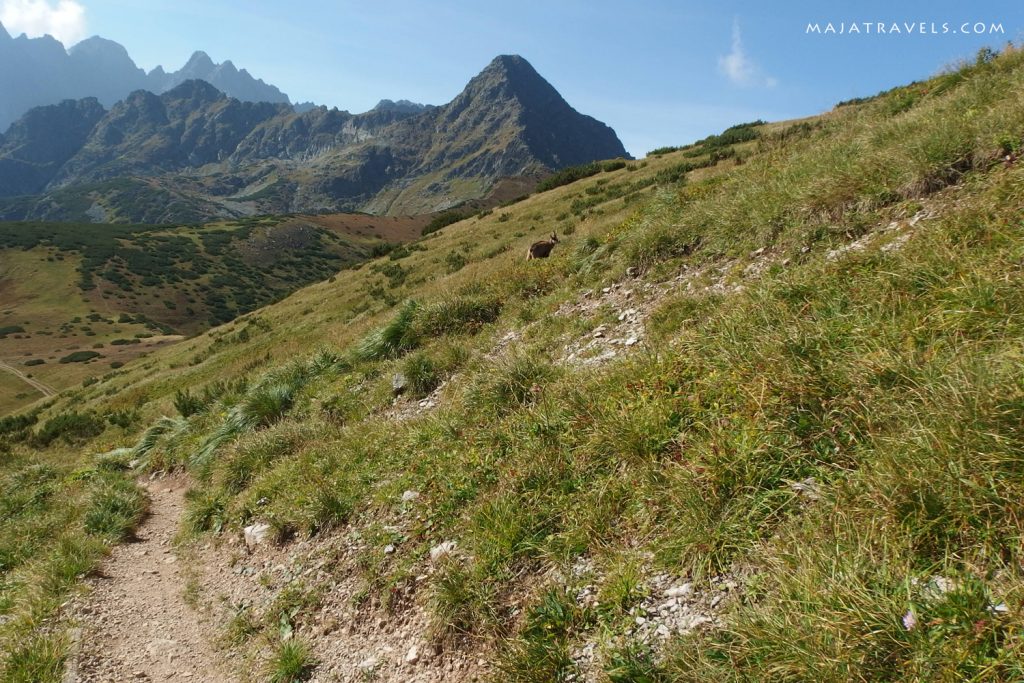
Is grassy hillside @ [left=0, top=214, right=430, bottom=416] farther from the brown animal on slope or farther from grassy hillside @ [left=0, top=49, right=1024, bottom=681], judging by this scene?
grassy hillside @ [left=0, top=49, right=1024, bottom=681]

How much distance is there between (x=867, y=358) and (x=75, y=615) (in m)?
9.09

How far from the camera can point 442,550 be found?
16.9 ft

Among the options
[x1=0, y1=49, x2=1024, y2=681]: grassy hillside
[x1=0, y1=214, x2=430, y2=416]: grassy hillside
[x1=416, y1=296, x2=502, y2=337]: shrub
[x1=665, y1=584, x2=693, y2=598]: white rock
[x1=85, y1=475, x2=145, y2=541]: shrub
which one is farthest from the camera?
[x1=0, y1=214, x2=430, y2=416]: grassy hillside

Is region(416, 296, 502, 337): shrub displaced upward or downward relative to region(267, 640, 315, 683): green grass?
upward

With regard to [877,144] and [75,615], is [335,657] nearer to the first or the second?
[75,615]

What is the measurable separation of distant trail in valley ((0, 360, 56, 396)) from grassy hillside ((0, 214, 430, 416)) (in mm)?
752

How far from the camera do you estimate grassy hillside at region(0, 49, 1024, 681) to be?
2.89m

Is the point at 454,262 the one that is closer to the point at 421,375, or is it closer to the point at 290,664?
the point at 421,375

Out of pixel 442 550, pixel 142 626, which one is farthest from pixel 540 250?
pixel 142 626

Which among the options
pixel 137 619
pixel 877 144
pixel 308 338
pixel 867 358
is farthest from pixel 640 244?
pixel 308 338

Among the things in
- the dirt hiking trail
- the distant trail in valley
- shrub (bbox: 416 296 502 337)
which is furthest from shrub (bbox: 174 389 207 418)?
the distant trail in valley

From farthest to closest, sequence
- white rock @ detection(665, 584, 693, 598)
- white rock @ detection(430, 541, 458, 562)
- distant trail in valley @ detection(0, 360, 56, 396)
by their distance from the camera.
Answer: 1. distant trail in valley @ detection(0, 360, 56, 396)
2. white rock @ detection(430, 541, 458, 562)
3. white rock @ detection(665, 584, 693, 598)

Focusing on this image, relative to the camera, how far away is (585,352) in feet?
25.9

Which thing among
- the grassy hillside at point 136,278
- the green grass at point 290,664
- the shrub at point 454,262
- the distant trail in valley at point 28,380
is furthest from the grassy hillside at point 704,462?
the distant trail in valley at point 28,380
